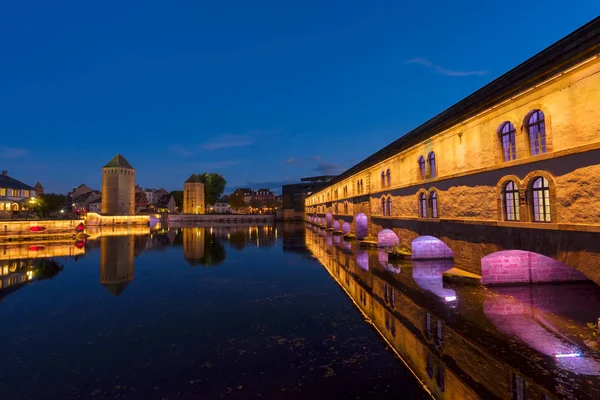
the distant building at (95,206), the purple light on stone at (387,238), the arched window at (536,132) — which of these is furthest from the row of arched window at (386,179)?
the distant building at (95,206)

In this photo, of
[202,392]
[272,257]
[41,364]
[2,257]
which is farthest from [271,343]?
[2,257]

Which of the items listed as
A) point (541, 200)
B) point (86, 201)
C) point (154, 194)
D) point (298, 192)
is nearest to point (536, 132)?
point (541, 200)

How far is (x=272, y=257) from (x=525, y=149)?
728 inches

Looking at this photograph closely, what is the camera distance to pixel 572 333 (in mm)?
8047

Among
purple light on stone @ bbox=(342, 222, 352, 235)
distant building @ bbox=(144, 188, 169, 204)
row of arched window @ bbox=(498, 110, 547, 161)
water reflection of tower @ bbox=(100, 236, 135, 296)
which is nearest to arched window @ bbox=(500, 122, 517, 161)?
row of arched window @ bbox=(498, 110, 547, 161)

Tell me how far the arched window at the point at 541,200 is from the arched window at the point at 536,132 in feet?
3.13

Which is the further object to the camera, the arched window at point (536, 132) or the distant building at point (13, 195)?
the distant building at point (13, 195)

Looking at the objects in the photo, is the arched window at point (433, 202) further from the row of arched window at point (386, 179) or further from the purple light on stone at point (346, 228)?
Answer: the purple light on stone at point (346, 228)

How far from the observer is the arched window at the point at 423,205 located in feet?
56.0

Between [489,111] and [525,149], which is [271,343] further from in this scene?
[489,111]

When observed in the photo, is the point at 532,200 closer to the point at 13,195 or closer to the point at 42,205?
the point at 13,195

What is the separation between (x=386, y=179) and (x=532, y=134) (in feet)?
43.0

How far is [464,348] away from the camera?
732cm

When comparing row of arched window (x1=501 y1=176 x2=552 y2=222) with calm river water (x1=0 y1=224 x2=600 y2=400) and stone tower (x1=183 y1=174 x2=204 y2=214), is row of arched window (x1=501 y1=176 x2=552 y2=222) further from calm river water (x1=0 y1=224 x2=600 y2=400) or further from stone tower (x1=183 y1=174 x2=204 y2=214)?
stone tower (x1=183 y1=174 x2=204 y2=214)
